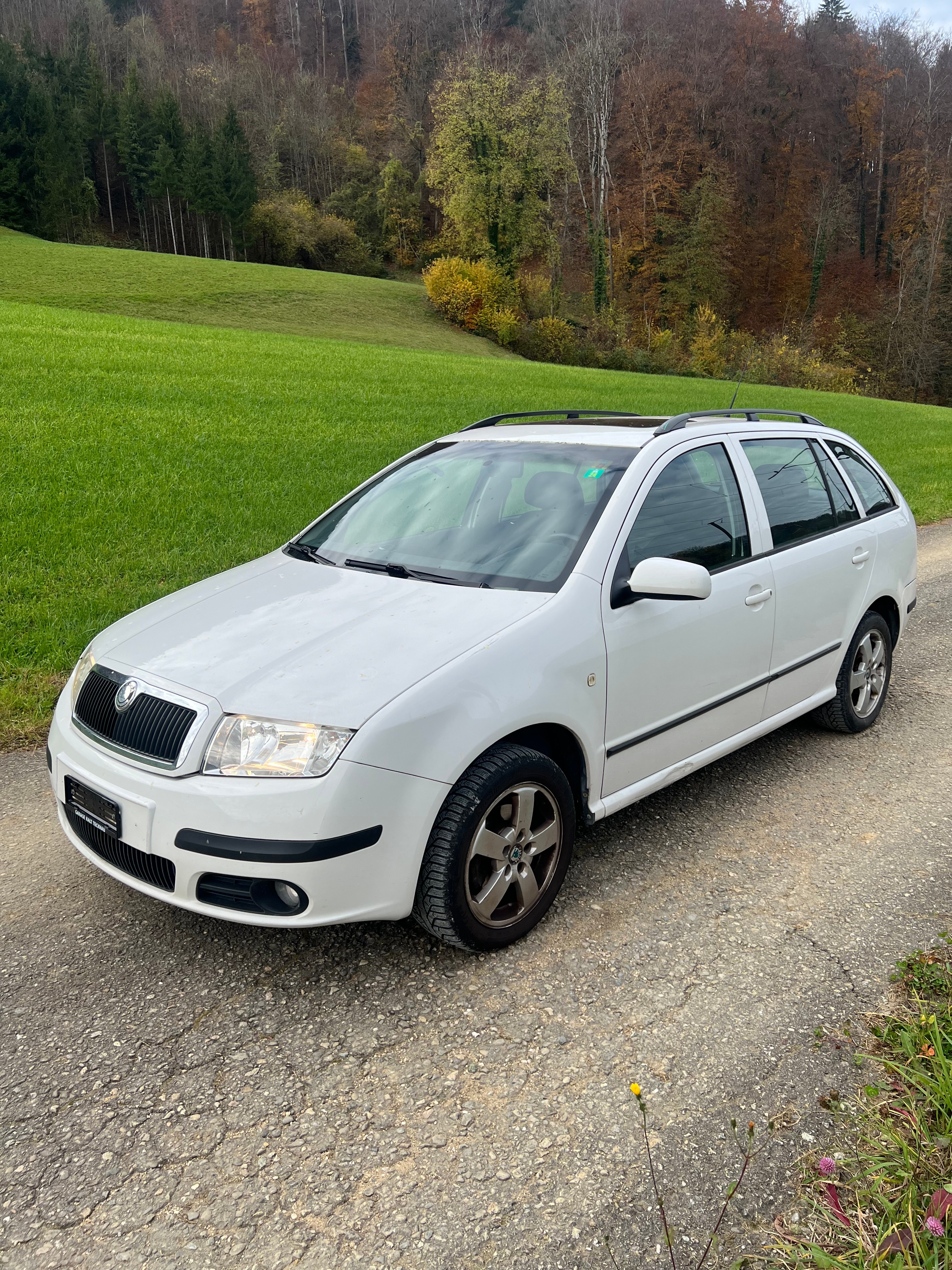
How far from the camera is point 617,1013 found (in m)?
2.79

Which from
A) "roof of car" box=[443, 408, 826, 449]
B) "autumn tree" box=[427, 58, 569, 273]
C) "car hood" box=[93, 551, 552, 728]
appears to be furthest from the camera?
"autumn tree" box=[427, 58, 569, 273]

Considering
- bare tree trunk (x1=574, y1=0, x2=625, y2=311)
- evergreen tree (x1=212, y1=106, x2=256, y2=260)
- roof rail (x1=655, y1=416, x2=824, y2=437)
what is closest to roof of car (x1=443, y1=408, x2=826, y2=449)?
roof rail (x1=655, y1=416, x2=824, y2=437)

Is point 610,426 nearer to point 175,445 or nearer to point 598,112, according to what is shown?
point 175,445

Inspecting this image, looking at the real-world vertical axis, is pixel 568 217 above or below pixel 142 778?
above

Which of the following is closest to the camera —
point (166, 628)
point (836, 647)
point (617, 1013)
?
point (617, 1013)

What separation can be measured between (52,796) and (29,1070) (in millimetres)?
1926

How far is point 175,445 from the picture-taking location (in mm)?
11297

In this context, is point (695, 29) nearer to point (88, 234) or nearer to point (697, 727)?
point (88, 234)

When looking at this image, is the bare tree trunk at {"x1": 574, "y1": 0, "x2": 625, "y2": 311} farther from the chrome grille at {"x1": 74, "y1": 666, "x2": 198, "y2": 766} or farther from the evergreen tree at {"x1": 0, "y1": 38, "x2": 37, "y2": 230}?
the chrome grille at {"x1": 74, "y1": 666, "x2": 198, "y2": 766}

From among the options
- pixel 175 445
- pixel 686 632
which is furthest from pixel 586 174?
pixel 686 632

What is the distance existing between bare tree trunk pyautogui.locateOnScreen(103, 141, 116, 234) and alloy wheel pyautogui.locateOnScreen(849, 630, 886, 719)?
8434cm

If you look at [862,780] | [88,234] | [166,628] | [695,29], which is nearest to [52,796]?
[166,628]

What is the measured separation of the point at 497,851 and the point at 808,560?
2.32m

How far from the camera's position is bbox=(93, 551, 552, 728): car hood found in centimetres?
279
